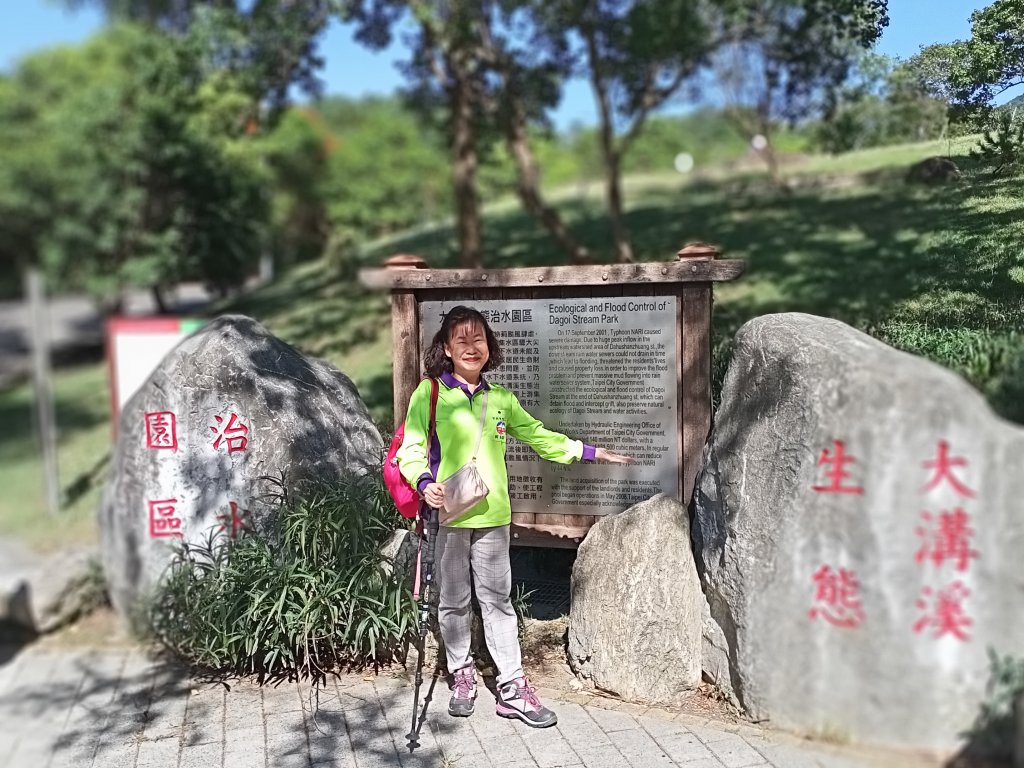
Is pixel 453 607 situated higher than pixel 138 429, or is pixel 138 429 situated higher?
pixel 138 429

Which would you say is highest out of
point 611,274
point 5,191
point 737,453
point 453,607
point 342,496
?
point 5,191

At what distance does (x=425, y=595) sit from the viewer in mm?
4676

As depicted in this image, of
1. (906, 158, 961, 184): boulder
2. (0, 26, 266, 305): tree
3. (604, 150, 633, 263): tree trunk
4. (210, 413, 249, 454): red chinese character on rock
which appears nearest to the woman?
(210, 413, 249, 454): red chinese character on rock

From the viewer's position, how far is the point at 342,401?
5531 millimetres

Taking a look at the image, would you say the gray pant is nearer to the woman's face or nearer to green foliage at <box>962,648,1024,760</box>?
the woman's face

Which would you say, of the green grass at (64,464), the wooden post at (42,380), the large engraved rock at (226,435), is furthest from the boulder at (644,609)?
the wooden post at (42,380)

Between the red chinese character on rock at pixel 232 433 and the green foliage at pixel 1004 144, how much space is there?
429cm

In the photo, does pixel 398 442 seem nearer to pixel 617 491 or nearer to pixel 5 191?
pixel 617 491

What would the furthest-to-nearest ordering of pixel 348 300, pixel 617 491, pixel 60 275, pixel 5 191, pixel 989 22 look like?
pixel 5 191, pixel 60 275, pixel 348 300, pixel 617 491, pixel 989 22

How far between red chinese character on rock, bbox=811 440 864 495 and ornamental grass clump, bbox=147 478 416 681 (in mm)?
2280

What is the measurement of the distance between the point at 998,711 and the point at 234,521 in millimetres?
3904

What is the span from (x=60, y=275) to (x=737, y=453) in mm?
19454

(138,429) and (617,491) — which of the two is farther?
(138,429)

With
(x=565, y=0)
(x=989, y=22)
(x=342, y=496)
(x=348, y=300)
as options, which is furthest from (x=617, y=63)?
(x=342, y=496)
